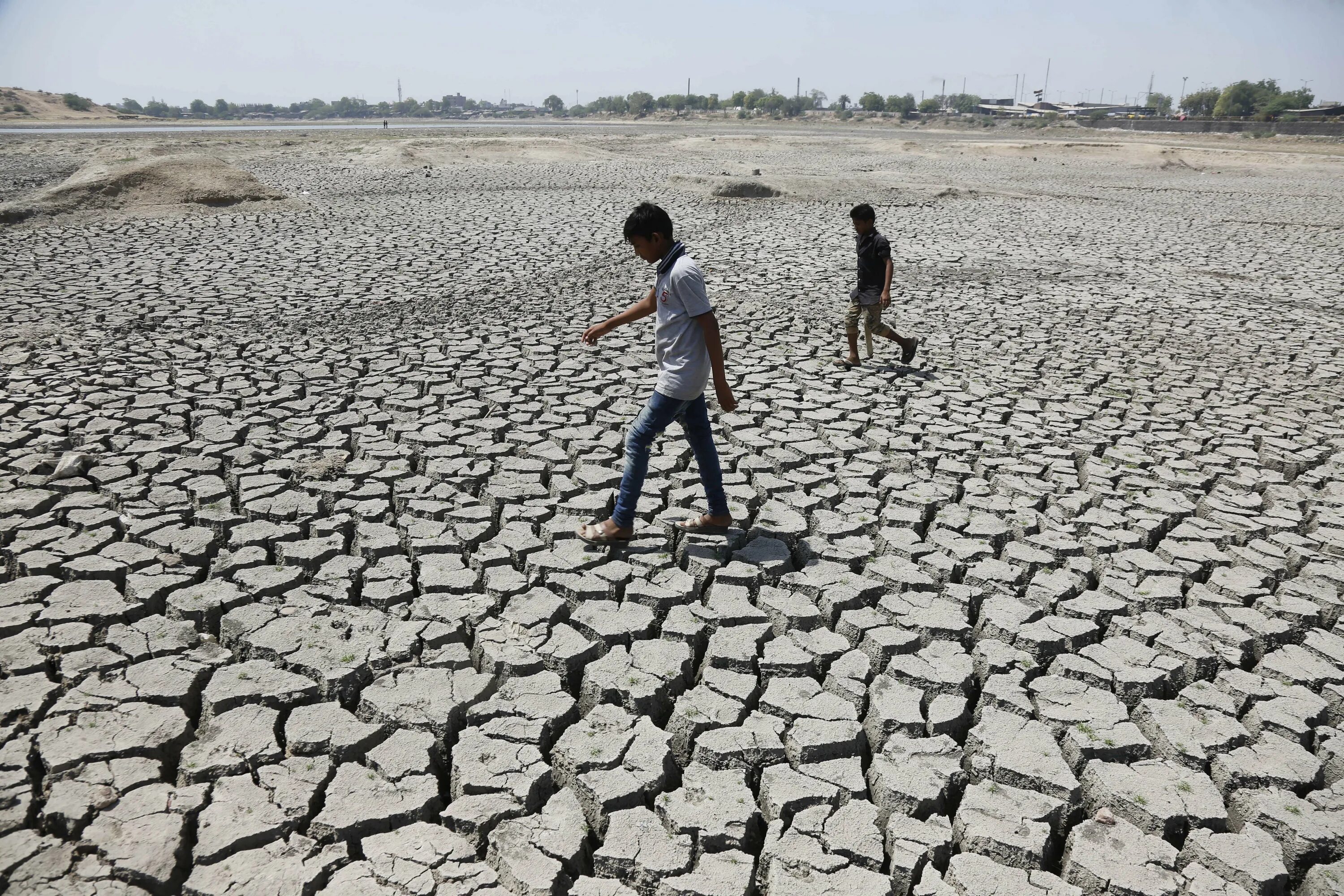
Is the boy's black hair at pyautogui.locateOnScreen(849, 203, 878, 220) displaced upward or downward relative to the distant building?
downward

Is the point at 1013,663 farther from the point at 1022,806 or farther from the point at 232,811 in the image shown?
the point at 232,811

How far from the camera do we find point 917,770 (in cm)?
253

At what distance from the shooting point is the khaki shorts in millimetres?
6363

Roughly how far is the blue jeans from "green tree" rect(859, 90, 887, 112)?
354 feet

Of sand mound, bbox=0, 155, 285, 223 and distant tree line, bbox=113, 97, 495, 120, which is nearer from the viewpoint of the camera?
sand mound, bbox=0, 155, 285, 223

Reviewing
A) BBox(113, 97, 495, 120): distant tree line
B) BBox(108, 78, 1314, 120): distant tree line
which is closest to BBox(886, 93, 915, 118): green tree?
BBox(108, 78, 1314, 120): distant tree line

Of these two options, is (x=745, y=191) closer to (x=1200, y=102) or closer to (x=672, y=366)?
(x=672, y=366)

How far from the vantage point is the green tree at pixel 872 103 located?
4038 inches

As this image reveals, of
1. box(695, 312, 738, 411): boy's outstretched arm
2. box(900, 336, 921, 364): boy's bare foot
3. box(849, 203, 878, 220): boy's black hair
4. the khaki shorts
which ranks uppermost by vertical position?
box(849, 203, 878, 220): boy's black hair

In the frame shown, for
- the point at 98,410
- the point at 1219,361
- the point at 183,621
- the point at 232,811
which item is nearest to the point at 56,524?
the point at 183,621

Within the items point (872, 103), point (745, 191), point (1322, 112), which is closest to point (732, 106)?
point (872, 103)

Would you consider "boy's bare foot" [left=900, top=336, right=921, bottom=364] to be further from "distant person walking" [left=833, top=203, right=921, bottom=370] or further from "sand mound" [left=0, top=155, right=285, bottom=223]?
"sand mound" [left=0, top=155, right=285, bottom=223]

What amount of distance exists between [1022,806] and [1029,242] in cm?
1149

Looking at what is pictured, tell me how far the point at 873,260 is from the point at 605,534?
340 centimetres
